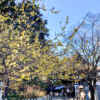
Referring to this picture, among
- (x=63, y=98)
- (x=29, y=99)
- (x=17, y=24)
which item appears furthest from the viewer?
(x=63, y=98)

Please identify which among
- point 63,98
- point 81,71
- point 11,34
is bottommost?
point 63,98

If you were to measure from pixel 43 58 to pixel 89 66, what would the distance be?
1226cm

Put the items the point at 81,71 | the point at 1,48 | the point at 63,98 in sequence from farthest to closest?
1. the point at 63,98
2. the point at 81,71
3. the point at 1,48

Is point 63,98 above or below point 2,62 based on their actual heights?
below

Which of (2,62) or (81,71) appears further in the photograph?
(81,71)

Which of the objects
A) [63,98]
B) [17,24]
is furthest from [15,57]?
[63,98]

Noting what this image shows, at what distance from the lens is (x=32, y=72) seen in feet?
23.8

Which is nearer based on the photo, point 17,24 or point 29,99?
point 17,24

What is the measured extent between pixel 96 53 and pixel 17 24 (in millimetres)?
11478

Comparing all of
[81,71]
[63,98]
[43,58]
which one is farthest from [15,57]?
[63,98]

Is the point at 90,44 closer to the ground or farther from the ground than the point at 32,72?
→ farther from the ground

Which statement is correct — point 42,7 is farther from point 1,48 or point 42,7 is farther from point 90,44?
point 90,44

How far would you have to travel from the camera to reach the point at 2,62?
23.0 ft

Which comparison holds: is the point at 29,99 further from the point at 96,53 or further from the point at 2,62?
the point at 2,62
